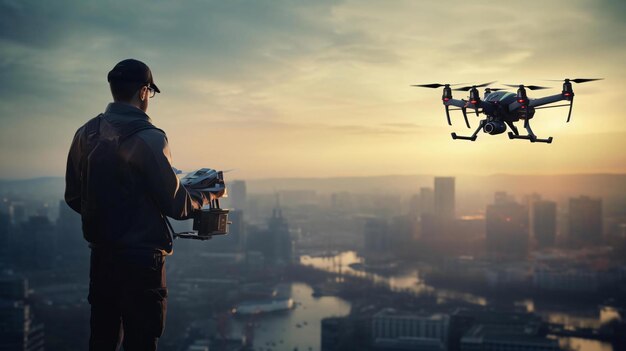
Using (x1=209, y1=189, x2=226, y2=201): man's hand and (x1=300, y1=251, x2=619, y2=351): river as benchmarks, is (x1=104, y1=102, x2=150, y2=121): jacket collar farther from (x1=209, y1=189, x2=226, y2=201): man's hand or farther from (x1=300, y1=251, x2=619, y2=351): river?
(x1=300, y1=251, x2=619, y2=351): river

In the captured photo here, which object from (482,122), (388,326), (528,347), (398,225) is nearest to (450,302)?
(388,326)

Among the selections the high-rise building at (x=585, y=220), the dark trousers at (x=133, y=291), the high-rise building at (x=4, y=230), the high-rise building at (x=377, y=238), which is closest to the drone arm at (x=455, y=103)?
the dark trousers at (x=133, y=291)

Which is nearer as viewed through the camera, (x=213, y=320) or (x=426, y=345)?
(x=426, y=345)

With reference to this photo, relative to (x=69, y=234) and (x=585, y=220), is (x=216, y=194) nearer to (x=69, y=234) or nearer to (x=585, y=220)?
(x=585, y=220)

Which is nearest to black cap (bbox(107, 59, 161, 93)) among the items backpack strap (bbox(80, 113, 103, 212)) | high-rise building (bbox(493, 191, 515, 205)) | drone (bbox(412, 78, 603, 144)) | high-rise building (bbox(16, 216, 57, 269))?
backpack strap (bbox(80, 113, 103, 212))

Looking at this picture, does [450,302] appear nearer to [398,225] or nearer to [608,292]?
[608,292]

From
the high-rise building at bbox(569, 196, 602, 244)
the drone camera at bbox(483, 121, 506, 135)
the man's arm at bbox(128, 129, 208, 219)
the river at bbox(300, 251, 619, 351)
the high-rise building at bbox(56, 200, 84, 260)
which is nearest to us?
the man's arm at bbox(128, 129, 208, 219)

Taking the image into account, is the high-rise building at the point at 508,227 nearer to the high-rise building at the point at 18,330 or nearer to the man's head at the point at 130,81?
the high-rise building at the point at 18,330
